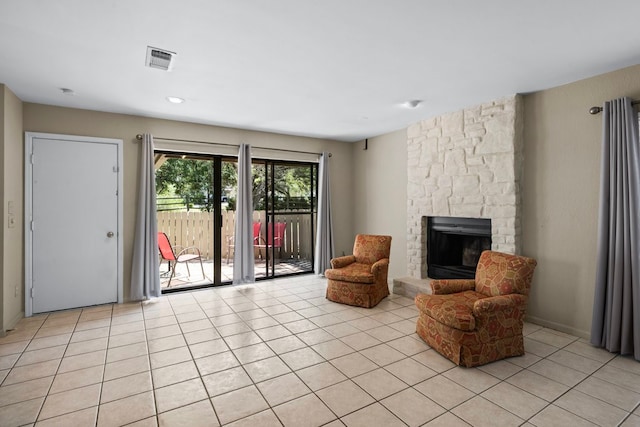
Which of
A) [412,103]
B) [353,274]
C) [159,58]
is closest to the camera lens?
[159,58]

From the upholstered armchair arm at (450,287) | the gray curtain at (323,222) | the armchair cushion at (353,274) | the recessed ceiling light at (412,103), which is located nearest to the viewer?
the upholstered armchair arm at (450,287)

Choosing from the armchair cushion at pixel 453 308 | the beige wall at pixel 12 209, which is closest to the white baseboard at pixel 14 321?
the beige wall at pixel 12 209

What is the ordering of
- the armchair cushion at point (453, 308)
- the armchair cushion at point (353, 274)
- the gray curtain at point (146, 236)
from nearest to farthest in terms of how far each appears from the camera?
the armchair cushion at point (453, 308), the armchair cushion at point (353, 274), the gray curtain at point (146, 236)

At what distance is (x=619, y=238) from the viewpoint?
8.89ft

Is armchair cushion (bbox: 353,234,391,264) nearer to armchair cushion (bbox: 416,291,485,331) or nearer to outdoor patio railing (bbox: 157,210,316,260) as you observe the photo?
armchair cushion (bbox: 416,291,485,331)

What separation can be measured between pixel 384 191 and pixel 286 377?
12.2 feet

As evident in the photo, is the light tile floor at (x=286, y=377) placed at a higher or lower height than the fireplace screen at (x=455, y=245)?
lower

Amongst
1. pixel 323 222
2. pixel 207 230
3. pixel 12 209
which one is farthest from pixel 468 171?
pixel 12 209

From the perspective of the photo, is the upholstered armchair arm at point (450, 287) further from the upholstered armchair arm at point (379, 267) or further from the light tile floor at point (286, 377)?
the upholstered armchair arm at point (379, 267)

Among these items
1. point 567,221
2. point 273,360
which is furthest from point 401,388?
point 567,221

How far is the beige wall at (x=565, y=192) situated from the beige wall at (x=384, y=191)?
1854 mm

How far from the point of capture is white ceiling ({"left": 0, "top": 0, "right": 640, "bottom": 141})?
1994 millimetres

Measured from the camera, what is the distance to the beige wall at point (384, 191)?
5098 millimetres

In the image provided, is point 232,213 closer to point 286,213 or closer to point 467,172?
point 286,213
